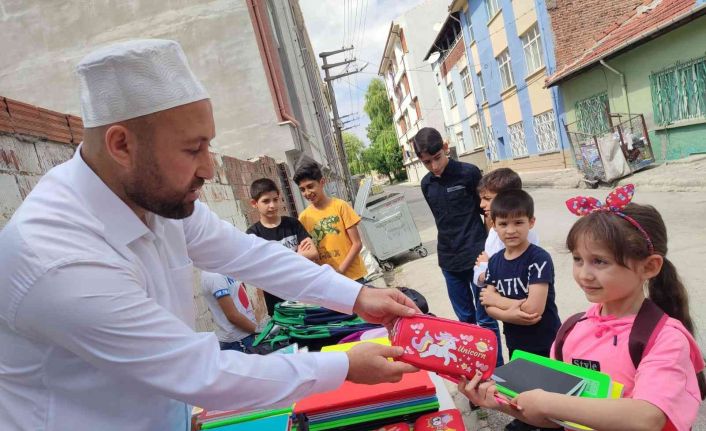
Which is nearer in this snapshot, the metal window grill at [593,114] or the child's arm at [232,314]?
the child's arm at [232,314]

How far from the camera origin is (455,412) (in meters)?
1.54

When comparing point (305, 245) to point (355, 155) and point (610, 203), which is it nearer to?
point (610, 203)

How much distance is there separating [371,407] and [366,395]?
0.04 metres

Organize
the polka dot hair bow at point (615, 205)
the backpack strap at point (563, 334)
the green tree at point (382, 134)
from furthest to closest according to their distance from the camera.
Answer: the green tree at point (382, 134) → the backpack strap at point (563, 334) → the polka dot hair bow at point (615, 205)

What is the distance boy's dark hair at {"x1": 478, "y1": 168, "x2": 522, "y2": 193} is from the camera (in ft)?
10.0

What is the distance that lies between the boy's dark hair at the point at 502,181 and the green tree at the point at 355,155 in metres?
68.0

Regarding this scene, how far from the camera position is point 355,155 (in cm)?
7594

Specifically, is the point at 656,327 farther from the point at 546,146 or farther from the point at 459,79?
the point at 459,79

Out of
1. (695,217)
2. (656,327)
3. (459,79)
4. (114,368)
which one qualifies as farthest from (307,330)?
(459,79)

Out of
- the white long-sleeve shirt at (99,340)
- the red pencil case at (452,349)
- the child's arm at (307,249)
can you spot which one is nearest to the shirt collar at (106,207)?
the white long-sleeve shirt at (99,340)

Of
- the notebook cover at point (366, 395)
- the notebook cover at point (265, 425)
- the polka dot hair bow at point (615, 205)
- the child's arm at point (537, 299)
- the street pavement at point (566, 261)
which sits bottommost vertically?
the street pavement at point (566, 261)

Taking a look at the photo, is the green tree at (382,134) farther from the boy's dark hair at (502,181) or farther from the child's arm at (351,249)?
the boy's dark hair at (502,181)

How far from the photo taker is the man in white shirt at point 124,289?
3.55 ft

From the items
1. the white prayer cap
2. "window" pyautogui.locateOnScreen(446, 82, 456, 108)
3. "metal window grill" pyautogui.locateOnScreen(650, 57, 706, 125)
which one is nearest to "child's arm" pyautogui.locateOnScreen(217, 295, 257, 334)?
the white prayer cap
